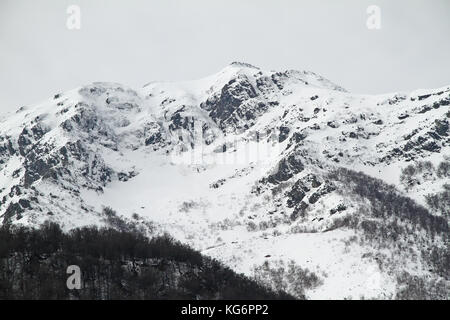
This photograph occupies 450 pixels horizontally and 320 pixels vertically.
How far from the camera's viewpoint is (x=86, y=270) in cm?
19675

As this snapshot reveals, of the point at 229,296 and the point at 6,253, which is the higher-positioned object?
the point at 6,253
